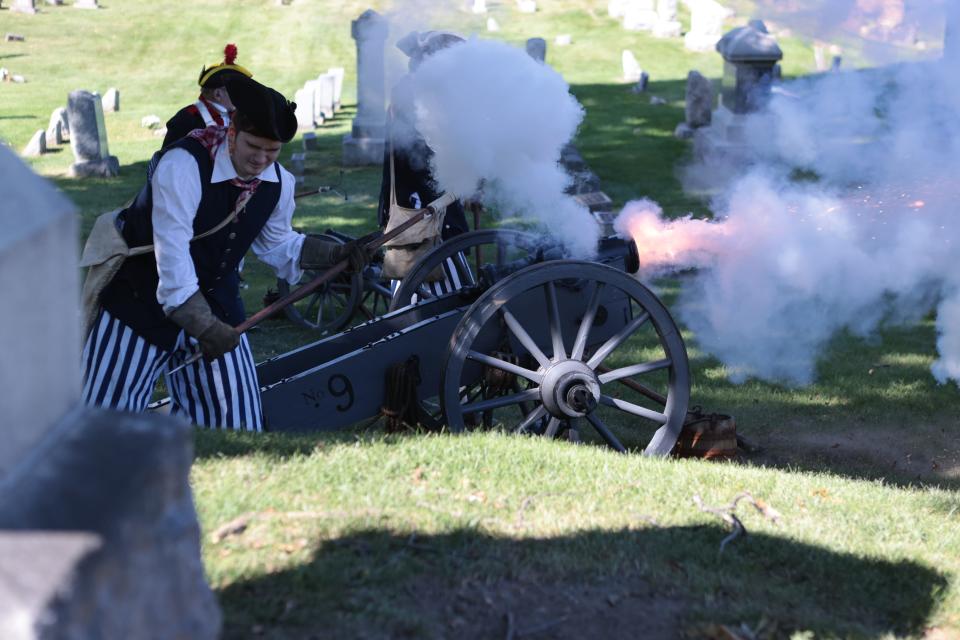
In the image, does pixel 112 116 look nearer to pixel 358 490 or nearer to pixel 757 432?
pixel 757 432

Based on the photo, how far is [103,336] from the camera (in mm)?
4012

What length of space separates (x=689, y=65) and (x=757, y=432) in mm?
17150

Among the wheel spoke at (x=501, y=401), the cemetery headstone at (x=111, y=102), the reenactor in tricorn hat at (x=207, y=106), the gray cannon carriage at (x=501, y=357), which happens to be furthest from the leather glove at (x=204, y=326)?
the cemetery headstone at (x=111, y=102)

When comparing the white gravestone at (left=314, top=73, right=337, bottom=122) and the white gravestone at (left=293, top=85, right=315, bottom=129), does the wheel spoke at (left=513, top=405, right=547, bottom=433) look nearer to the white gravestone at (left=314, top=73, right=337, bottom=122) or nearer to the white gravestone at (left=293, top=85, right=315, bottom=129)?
the white gravestone at (left=293, top=85, right=315, bottom=129)

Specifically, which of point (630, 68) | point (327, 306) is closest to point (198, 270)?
point (327, 306)

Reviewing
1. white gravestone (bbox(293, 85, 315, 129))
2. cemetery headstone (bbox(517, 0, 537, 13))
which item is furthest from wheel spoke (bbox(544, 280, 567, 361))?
cemetery headstone (bbox(517, 0, 537, 13))

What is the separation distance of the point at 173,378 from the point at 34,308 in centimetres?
253

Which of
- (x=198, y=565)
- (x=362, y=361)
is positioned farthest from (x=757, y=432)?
(x=198, y=565)

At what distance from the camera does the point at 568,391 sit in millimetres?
4418

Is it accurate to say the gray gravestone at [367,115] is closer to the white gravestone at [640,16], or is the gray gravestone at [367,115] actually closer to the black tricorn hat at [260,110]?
the black tricorn hat at [260,110]

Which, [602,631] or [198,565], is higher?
[198,565]

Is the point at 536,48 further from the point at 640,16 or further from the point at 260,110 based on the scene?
the point at 260,110

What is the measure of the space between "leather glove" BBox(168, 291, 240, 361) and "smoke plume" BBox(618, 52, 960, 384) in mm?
2350

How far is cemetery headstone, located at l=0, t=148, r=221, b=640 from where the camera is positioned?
155 cm
